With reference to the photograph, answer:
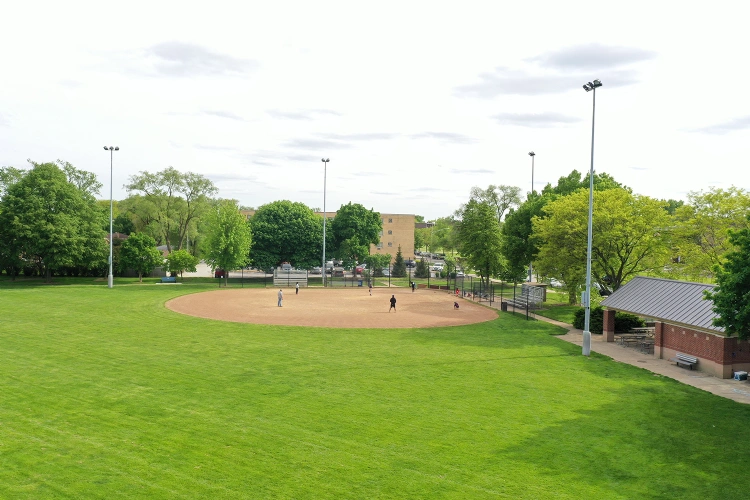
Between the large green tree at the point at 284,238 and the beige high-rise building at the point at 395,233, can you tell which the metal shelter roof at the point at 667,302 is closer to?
the large green tree at the point at 284,238

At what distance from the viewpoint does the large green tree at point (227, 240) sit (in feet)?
213

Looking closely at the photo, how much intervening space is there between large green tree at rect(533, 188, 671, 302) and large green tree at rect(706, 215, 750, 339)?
19138mm

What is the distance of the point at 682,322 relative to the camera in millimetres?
27016

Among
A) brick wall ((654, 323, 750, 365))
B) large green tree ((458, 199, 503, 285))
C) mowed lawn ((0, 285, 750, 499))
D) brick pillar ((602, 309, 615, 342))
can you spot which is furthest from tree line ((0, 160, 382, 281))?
brick wall ((654, 323, 750, 365))

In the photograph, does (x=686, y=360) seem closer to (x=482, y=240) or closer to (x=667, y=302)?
(x=667, y=302)

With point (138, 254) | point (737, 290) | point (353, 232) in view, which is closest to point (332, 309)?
point (737, 290)

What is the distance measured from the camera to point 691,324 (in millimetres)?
26359

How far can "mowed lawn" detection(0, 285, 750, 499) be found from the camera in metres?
13.2

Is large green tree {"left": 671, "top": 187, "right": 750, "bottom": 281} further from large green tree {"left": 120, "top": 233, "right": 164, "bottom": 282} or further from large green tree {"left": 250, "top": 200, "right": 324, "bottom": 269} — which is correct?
large green tree {"left": 120, "top": 233, "right": 164, "bottom": 282}

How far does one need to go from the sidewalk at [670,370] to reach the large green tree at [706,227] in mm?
7591

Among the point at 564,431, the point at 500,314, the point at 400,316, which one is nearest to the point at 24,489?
the point at 564,431

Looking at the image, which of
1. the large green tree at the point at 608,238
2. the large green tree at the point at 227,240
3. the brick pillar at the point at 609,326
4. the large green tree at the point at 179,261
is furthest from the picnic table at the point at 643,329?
the large green tree at the point at 179,261

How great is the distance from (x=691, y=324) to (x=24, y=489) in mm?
27455

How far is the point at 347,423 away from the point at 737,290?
14.4 meters
